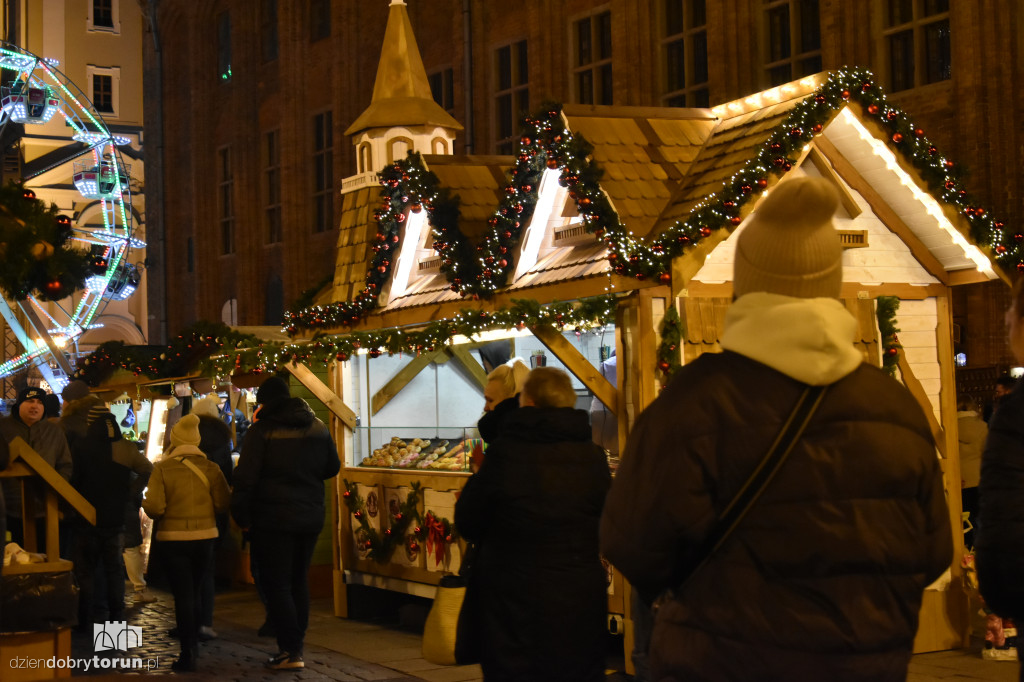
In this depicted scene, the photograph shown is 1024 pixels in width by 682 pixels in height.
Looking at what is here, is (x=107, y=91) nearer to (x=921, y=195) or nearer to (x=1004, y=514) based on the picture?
(x=921, y=195)

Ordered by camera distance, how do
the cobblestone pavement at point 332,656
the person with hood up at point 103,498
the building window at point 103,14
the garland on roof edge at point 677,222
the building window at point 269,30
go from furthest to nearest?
1. the building window at point 103,14
2. the building window at point 269,30
3. the person with hood up at point 103,498
4. the cobblestone pavement at point 332,656
5. the garland on roof edge at point 677,222

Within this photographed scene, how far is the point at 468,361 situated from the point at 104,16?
1700 inches

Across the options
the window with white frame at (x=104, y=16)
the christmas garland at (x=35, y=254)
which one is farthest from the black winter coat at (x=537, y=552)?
the window with white frame at (x=104, y=16)

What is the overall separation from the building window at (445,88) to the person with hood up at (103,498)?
16.8m

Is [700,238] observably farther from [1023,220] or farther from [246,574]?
[1023,220]

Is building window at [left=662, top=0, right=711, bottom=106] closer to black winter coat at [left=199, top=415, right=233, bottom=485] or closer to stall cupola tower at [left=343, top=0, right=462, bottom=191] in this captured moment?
stall cupola tower at [left=343, top=0, right=462, bottom=191]

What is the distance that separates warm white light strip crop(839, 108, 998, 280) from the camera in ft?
26.5

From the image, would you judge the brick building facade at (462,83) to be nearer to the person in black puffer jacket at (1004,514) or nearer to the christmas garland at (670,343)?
the christmas garland at (670,343)

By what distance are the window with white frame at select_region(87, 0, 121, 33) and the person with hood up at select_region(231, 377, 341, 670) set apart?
4473cm

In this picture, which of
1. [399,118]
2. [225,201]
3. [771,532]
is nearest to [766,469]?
[771,532]

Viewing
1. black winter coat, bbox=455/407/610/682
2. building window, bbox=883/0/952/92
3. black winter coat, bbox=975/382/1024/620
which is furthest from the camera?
building window, bbox=883/0/952/92

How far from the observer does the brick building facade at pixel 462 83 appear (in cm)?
1520

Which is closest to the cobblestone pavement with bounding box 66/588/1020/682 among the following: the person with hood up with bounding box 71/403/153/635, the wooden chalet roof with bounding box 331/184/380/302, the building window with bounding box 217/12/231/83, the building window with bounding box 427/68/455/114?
the person with hood up with bounding box 71/403/153/635

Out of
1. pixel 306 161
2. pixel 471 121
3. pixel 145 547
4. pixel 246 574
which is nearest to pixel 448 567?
pixel 246 574
